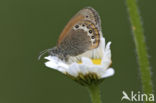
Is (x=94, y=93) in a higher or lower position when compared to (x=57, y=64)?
lower

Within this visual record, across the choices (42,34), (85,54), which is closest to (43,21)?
(42,34)

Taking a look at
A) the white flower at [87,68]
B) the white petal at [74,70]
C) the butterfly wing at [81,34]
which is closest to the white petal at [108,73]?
the white flower at [87,68]

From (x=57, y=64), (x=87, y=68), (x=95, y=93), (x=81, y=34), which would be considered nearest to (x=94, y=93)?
(x=95, y=93)

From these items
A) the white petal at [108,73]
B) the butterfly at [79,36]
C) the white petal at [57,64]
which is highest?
the butterfly at [79,36]

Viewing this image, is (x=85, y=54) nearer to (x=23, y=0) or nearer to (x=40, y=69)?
(x=40, y=69)

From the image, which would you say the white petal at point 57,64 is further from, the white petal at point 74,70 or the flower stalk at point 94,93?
the flower stalk at point 94,93

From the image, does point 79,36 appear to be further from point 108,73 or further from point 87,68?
point 108,73

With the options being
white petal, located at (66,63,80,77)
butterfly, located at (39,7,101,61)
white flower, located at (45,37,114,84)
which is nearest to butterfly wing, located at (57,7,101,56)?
butterfly, located at (39,7,101,61)
